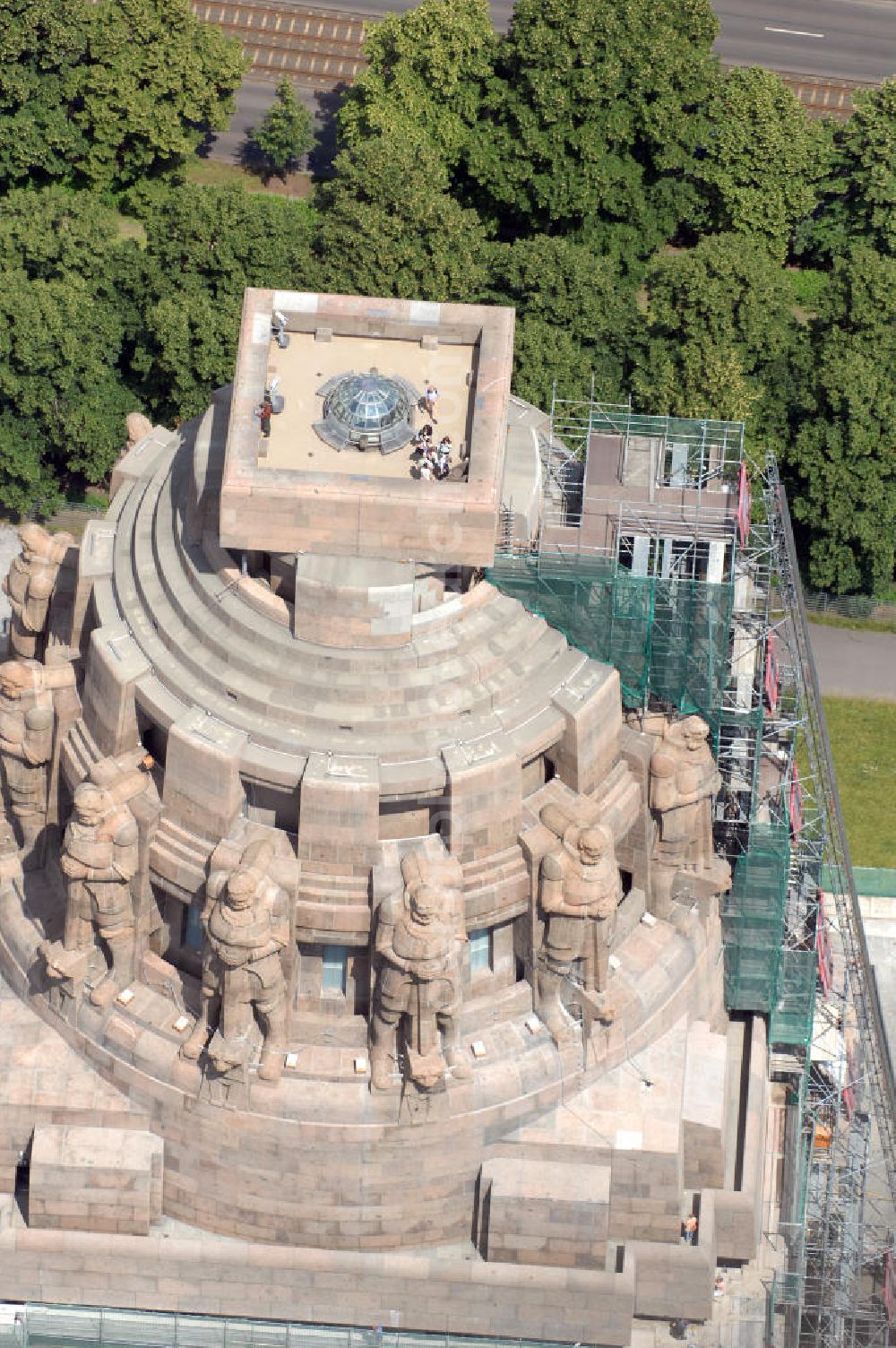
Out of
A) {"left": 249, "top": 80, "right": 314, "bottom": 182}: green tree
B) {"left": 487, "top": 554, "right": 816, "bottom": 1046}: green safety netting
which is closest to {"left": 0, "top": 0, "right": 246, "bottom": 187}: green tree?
{"left": 249, "top": 80, "right": 314, "bottom": 182}: green tree

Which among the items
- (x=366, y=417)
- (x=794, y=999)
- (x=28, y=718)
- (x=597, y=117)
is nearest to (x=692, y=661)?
(x=794, y=999)

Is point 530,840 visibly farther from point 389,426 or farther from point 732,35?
point 732,35

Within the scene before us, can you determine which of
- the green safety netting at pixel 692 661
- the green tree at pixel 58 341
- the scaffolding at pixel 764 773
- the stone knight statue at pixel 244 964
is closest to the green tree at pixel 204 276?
the green tree at pixel 58 341

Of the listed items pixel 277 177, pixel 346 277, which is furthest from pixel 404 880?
pixel 277 177

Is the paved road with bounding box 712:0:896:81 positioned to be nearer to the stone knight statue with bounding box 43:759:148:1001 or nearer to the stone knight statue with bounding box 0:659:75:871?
the stone knight statue with bounding box 0:659:75:871

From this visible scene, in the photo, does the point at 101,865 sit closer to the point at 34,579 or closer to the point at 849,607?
the point at 34,579
